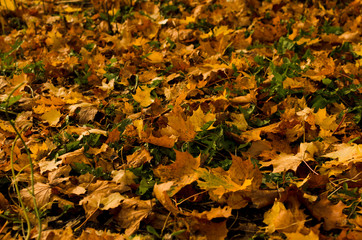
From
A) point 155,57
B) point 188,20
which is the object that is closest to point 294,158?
point 155,57

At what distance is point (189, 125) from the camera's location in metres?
1.63

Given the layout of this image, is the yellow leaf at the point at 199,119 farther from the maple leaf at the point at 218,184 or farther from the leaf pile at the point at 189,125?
the maple leaf at the point at 218,184

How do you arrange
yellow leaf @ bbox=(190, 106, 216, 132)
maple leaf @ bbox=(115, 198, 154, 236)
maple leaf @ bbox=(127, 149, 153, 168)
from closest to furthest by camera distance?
maple leaf @ bbox=(115, 198, 154, 236) → maple leaf @ bbox=(127, 149, 153, 168) → yellow leaf @ bbox=(190, 106, 216, 132)

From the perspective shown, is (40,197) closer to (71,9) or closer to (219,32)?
(219,32)

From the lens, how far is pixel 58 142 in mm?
1768

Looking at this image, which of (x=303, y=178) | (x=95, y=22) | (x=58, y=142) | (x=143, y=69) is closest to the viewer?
(x=303, y=178)

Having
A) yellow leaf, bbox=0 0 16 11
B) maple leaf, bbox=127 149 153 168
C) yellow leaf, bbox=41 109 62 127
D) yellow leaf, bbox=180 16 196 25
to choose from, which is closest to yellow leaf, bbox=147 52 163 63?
yellow leaf, bbox=180 16 196 25

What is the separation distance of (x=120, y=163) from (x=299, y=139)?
97cm

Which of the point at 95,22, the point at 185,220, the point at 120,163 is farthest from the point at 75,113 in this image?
the point at 95,22

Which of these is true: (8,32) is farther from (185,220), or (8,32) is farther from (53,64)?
(185,220)

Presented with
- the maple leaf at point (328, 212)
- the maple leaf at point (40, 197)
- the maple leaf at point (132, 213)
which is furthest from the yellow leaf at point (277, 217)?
the maple leaf at point (40, 197)

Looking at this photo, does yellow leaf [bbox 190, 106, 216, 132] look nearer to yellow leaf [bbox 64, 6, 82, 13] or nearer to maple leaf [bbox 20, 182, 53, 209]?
maple leaf [bbox 20, 182, 53, 209]

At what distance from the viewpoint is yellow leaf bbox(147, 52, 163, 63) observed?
94.7 inches

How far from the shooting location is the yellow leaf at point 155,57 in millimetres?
2404
